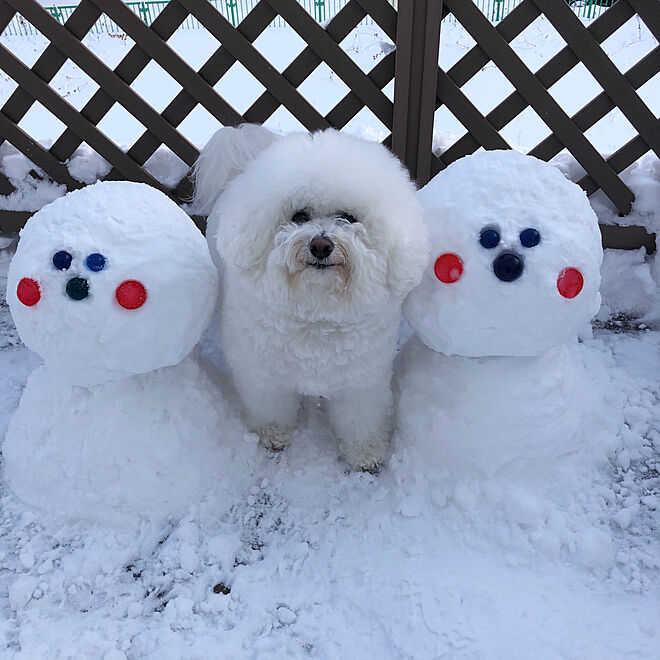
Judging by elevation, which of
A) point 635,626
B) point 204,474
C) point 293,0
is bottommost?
point 204,474

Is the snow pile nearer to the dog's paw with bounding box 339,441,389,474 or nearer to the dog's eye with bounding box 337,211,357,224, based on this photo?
the dog's paw with bounding box 339,441,389,474

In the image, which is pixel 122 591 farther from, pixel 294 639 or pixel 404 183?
pixel 404 183

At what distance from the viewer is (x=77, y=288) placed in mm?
1437

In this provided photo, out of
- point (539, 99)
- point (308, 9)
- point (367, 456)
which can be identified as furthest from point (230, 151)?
point (308, 9)

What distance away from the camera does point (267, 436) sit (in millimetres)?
1850

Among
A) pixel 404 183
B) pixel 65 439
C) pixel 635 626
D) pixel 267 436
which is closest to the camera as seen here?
pixel 635 626

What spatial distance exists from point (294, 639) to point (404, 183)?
110 cm

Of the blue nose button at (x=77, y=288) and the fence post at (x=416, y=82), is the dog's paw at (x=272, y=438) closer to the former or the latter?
the blue nose button at (x=77, y=288)

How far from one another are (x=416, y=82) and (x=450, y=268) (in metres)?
1.00

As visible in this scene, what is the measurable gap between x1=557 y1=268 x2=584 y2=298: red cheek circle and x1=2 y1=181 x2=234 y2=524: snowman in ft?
2.93

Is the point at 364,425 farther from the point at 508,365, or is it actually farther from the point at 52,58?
the point at 52,58

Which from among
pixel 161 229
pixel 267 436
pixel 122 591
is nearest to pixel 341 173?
pixel 161 229

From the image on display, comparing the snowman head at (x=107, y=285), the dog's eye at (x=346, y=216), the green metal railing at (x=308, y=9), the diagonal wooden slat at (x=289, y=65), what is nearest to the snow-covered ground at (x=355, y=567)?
the snowman head at (x=107, y=285)

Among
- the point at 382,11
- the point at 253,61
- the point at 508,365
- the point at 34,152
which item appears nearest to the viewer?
the point at 508,365
